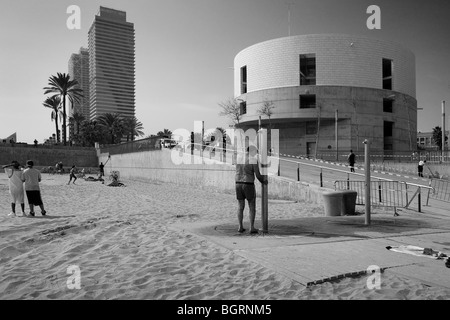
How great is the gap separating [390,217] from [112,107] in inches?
2707

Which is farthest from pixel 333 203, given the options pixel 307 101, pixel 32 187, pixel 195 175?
pixel 307 101

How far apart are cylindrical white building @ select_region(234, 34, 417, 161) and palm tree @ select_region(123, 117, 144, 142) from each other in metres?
33.6

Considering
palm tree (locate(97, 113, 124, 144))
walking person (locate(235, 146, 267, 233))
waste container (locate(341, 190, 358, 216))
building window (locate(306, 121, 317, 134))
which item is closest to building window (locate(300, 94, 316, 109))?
building window (locate(306, 121, 317, 134))

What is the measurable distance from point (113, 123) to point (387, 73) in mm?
50538

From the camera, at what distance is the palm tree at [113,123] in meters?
73.0

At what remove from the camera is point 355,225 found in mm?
8414

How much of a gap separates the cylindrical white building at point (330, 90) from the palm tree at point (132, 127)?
33632 millimetres

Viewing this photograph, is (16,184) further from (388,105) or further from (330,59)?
(388,105)

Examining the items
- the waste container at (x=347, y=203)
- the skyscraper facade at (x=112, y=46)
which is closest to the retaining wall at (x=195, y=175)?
the waste container at (x=347, y=203)

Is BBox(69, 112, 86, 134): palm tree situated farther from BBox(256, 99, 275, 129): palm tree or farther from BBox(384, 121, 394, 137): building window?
BBox(384, 121, 394, 137): building window

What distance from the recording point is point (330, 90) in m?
51.2

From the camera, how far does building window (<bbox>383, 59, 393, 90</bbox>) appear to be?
54.0 meters
